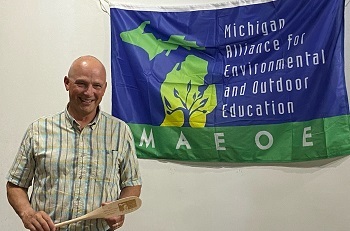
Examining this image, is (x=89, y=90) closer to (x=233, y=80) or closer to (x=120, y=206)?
(x=120, y=206)

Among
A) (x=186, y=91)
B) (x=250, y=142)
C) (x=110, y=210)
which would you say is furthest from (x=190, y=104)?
(x=110, y=210)

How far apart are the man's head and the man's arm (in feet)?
1.04

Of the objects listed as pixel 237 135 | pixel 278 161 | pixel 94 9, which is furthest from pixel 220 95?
pixel 94 9

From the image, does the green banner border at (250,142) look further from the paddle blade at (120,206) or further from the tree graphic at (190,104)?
the paddle blade at (120,206)

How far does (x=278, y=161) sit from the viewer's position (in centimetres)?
248

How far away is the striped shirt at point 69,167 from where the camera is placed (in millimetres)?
1543

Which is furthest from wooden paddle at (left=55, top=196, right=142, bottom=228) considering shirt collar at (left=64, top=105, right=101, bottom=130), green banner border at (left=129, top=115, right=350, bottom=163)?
green banner border at (left=129, top=115, right=350, bottom=163)

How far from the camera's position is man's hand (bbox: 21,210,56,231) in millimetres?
1445

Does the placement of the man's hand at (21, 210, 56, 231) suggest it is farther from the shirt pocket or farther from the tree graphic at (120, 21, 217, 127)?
the tree graphic at (120, 21, 217, 127)

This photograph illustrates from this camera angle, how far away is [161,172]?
2727 mm

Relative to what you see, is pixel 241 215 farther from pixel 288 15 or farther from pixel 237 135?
pixel 288 15

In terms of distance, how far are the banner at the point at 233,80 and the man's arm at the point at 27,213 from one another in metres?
1.20

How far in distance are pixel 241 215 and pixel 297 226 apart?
0.29 metres

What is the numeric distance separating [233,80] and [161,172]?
2.12 feet
